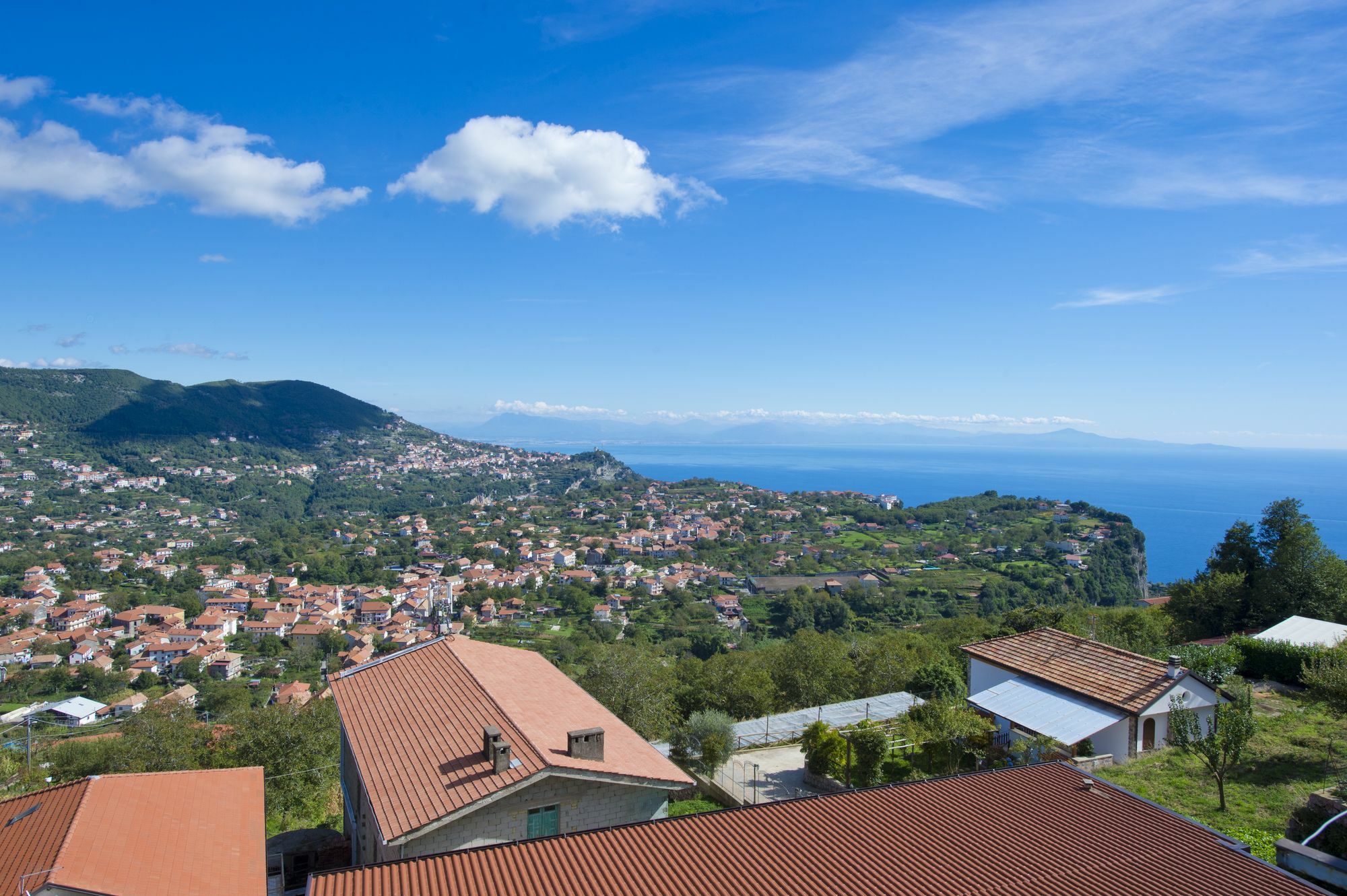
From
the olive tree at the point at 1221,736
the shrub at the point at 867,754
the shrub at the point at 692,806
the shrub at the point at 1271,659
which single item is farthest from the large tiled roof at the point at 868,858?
the shrub at the point at 1271,659

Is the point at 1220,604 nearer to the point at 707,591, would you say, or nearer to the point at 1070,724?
the point at 1070,724

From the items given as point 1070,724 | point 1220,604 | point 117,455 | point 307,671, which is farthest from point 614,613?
point 117,455

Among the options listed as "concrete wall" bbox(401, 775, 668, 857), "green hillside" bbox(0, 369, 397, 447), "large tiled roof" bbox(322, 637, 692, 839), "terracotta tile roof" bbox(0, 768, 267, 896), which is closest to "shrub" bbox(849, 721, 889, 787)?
"large tiled roof" bbox(322, 637, 692, 839)

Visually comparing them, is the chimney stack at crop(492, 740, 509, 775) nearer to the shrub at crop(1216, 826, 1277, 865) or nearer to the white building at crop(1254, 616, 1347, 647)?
the shrub at crop(1216, 826, 1277, 865)

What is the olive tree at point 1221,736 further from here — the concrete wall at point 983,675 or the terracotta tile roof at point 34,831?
the terracotta tile roof at point 34,831

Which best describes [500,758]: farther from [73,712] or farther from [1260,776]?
[73,712]
